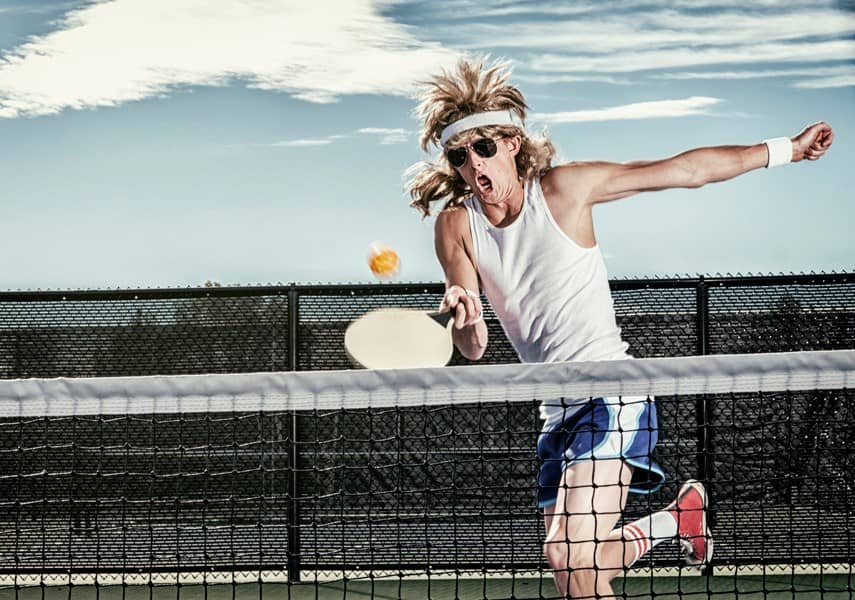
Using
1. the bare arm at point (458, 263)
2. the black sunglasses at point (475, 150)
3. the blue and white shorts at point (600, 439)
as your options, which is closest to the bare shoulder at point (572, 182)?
the black sunglasses at point (475, 150)

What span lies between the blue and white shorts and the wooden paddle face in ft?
1.55

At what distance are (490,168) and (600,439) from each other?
1127 millimetres

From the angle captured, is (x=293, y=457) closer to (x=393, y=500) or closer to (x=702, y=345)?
(x=393, y=500)

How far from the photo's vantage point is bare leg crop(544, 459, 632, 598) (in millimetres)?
3340

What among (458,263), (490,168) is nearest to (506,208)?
(490,168)

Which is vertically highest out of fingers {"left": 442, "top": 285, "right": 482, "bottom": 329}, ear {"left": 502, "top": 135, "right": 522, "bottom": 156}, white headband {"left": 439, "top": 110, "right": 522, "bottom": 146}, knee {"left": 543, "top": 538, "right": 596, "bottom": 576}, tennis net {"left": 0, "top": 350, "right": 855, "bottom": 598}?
white headband {"left": 439, "top": 110, "right": 522, "bottom": 146}

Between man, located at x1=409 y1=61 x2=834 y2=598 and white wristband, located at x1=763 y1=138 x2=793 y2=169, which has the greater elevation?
white wristband, located at x1=763 y1=138 x2=793 y2=169

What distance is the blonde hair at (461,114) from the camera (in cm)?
410

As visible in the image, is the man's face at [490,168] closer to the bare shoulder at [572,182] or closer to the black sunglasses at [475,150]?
the black sunglasses at [475,150]

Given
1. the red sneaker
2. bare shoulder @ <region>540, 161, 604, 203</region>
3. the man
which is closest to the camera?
the man

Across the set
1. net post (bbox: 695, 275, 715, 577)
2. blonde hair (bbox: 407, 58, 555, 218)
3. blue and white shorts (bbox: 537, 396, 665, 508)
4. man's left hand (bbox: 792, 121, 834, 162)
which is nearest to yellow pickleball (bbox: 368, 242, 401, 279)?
blonde hair (bbox: 407, 58, 555, 218)

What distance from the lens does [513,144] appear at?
13.5 feet

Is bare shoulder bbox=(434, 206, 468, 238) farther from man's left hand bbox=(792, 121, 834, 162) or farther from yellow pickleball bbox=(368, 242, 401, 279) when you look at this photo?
man's left hand bbox=(792, 121, 834, 162)

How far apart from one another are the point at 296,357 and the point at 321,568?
4.44 ft
